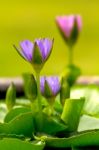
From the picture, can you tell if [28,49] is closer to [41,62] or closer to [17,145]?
[41,62]

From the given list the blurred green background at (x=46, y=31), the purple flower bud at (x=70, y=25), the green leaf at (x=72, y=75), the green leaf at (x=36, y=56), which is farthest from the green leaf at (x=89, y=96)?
the blurred green background at (x=46, y=31)

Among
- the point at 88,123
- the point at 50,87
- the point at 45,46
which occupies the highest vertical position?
the point at 45,46

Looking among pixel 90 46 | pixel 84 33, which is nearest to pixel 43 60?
pixel 90 46

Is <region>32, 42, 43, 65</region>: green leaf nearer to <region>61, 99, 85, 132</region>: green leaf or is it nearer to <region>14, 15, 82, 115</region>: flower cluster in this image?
<region>14, 15, 82, 115</region>: flower cluster

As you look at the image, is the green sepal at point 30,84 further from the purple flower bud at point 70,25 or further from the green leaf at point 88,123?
the purple flower bud at point 70,25

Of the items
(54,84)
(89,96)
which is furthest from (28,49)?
(89,96)

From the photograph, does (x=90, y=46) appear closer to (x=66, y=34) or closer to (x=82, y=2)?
(x=82, y=2)
